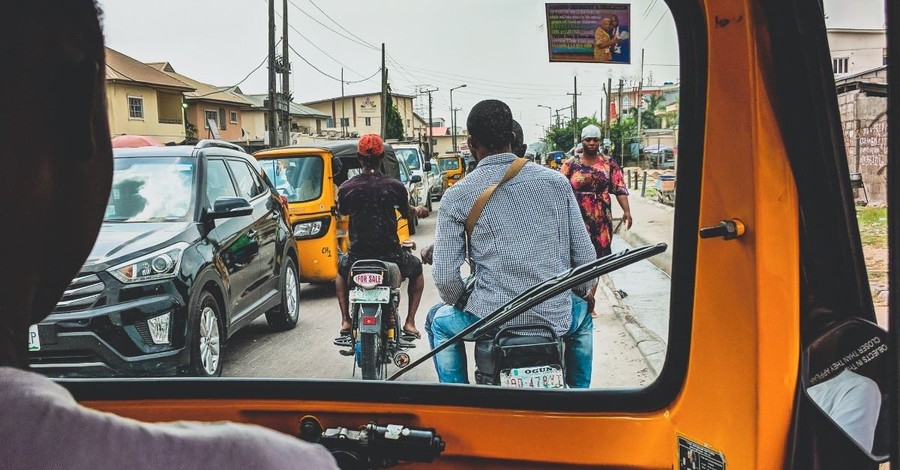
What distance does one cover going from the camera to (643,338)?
101 inches

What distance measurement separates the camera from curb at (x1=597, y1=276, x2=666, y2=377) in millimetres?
1969

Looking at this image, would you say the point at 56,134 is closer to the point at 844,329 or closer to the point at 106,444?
the point at 106,444

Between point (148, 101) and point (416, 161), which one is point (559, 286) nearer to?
point (148, 101)

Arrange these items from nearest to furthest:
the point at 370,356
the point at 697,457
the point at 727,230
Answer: the point at 727,230 < the point at 697,457 < the point at 370,356

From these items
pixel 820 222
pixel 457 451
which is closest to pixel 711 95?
pixel 820 222

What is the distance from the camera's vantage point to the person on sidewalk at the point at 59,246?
66 cm

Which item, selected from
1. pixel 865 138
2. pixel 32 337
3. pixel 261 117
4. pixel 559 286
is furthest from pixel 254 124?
pixel 865 138

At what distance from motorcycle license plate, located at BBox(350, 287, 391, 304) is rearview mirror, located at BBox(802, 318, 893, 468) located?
12.2ft

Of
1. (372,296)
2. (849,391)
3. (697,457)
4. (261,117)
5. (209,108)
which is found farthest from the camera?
(372,296)

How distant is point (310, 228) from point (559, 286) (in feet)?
19.3

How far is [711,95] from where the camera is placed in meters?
1.66

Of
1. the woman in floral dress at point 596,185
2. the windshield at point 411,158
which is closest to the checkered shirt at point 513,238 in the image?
the woman in floral dress at point 596,185

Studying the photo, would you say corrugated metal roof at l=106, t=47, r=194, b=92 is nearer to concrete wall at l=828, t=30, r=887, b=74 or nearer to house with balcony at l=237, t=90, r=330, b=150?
house with balcony at l=237, t=90, r=330, b=150

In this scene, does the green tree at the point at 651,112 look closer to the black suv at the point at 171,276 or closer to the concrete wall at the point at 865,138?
the concrete wall at the point at 865,138
